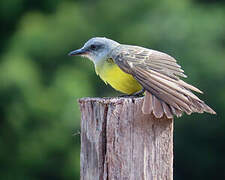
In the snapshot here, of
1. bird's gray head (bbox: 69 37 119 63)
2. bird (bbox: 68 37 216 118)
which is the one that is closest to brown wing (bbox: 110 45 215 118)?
bird (bbox: 68 37 216 118)

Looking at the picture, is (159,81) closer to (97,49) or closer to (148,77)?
(148,77)

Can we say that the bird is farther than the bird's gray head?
No

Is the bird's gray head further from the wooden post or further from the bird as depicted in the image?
the wooden post

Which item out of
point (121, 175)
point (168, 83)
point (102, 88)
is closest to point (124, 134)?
point (121, 175)

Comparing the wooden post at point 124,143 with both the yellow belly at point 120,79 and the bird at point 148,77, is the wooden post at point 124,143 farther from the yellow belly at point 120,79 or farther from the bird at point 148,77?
the yellow belly at point 120,79

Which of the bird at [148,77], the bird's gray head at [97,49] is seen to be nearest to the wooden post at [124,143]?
the bird at [148,77]

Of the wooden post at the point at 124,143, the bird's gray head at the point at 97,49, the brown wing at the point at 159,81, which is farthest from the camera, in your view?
the bird's gray head at the point at 97,49

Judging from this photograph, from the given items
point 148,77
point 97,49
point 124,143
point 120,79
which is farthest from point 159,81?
point 97,49

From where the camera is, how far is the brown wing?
3.92 meters

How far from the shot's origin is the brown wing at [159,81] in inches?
154

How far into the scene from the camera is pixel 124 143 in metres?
3.58

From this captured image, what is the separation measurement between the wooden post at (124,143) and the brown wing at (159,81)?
10cm

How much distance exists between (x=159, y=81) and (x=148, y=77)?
137 millimetres

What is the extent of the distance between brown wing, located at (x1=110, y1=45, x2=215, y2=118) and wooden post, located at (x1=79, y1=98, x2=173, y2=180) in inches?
3.8
